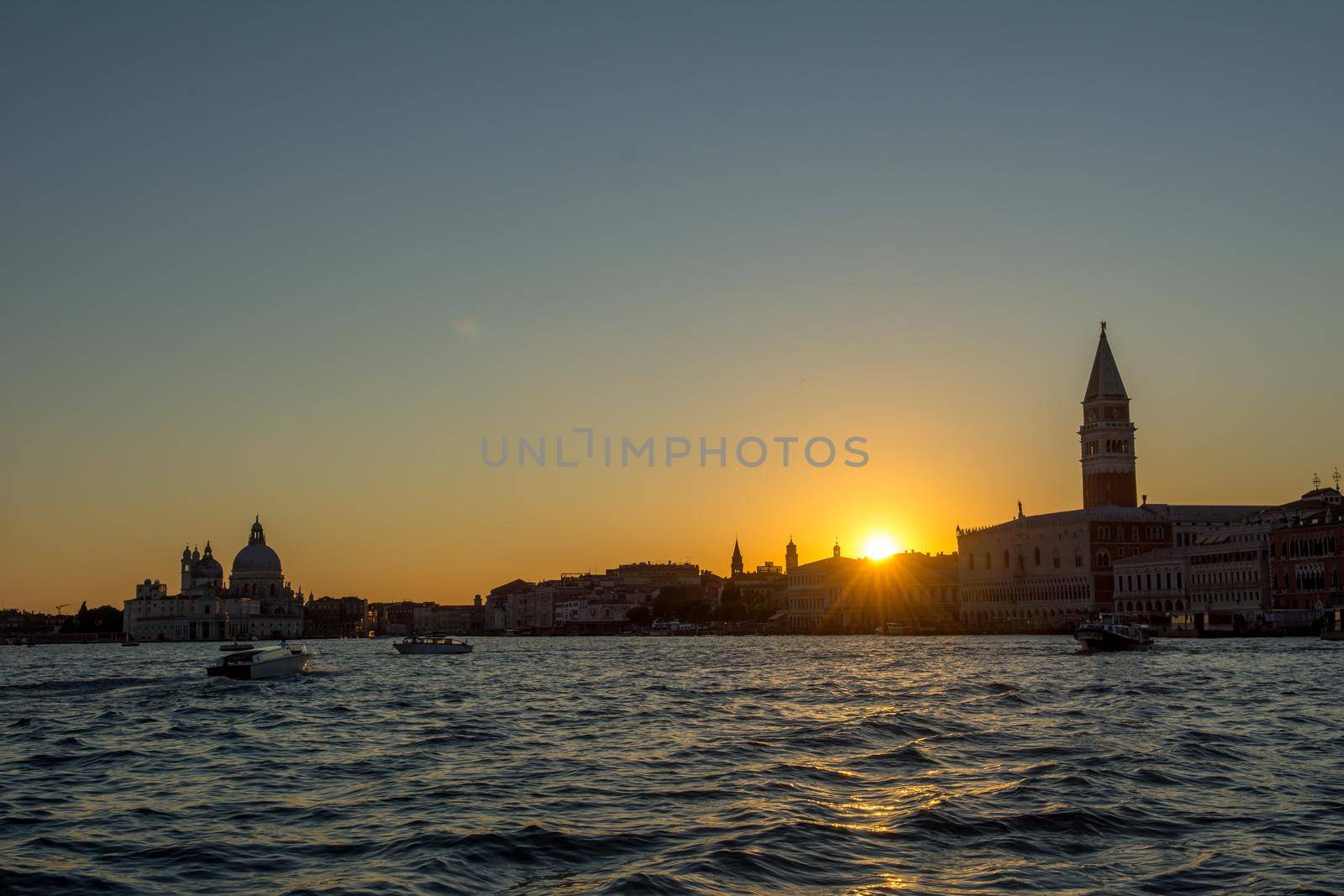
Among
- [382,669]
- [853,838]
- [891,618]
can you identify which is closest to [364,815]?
[853,838]

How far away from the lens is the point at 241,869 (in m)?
12.2

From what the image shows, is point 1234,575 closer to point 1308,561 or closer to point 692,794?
point 1308,561

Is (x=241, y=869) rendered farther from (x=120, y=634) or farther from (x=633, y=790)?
(x=120, y=634)

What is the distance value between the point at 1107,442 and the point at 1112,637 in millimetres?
74042

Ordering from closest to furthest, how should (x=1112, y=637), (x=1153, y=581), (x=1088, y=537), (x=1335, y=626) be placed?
1. (x=1112, y=637)
2. (x=1335, y=626)
3. (x=1153, y=581)
4. (x=1088, y=537)

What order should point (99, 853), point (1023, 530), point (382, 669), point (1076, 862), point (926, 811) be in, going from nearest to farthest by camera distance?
1. point (1076, 862)
2. point (99, 853)
3. point (926, 811)
4. point (382, 669)
5. point (1023, 530)

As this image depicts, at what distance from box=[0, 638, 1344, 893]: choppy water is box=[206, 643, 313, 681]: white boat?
11.4 metres

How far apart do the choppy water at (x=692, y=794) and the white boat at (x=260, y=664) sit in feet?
37.3

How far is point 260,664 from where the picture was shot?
46781mm

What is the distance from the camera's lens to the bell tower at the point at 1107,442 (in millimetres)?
131750

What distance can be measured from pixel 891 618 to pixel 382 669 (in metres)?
102

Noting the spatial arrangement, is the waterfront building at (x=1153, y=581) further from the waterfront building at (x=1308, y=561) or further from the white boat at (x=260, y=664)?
the white boat at (x=260, y=664)

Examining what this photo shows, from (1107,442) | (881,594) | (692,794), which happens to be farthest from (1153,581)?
(692,794)

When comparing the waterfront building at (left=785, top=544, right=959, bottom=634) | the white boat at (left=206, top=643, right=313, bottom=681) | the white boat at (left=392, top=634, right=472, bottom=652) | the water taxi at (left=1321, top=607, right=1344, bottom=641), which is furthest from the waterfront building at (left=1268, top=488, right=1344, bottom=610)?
the white boat at (left=206, top=643, right=313, bottom=681)
